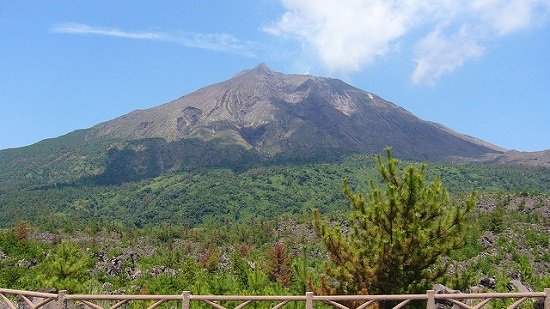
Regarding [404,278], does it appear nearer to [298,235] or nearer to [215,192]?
[298,235]

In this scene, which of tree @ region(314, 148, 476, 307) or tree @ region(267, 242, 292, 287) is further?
tree @ region(267, 242, 292, 287)

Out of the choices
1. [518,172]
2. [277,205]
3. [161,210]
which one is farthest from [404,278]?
[518,172]

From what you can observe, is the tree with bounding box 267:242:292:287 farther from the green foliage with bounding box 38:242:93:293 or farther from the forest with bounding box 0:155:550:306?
the green foliage with bounding box 38:242:93:293

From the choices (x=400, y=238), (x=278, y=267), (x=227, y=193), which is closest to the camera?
(x=400, y=238)

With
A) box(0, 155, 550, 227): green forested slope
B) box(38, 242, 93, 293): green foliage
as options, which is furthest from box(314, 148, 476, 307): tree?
box(0, 155, 550, 227): green forested slope

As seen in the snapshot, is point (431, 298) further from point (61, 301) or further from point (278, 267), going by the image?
point (278, 267)

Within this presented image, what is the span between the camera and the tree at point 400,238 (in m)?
13.1

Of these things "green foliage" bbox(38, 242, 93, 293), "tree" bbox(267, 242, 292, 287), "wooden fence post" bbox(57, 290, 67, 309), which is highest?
"wooden fence post" bbox(57, 290, 67, 309)

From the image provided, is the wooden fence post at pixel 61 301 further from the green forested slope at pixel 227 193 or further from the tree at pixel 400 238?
the green forested slope at pixel 227 193

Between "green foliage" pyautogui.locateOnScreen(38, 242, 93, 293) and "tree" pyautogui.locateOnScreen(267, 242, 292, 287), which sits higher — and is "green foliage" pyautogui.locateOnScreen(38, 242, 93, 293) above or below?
above

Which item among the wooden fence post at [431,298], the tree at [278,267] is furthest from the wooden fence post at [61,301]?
the tree at [278,267]

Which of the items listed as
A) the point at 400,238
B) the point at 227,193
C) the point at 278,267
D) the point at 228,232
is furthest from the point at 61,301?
the point at 227,193

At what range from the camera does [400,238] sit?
12906 millimetres

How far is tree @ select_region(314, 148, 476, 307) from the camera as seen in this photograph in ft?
43.0
